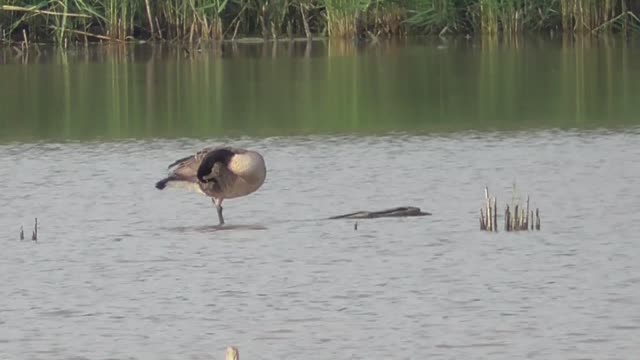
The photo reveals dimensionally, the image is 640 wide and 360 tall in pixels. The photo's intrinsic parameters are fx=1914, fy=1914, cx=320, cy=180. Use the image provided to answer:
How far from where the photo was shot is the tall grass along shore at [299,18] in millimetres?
24938

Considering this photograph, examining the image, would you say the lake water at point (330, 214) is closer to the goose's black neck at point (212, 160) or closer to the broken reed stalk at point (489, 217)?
the broken reed stalk at point (489, 217)

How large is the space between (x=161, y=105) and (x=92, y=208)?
7.23 meters

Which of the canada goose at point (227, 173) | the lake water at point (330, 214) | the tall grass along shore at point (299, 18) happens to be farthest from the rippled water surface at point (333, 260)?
the tall grass along shore at point (299, 18)

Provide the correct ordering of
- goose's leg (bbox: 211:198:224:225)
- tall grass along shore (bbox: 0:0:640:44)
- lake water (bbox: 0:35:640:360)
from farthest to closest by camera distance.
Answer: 1. tall grass along shore (bbox: 0:0:640:44)
2. goose's leg (bbox: 211:198:224:225)
3. lake water (bbox: 0:35:640:360)

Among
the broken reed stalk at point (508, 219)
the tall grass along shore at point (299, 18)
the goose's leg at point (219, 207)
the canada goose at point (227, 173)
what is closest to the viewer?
the broken reed stalk at point (508, 219)

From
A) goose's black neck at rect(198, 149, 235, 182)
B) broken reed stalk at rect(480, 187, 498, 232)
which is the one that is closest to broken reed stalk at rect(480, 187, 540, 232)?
broken reed stalk at rect(480, 187, 498, 232)

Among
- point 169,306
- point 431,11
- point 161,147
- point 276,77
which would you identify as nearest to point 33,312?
point 169,306

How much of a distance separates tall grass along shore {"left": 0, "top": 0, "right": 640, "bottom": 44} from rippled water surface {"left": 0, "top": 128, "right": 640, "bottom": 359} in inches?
379

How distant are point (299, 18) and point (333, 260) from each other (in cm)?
1612

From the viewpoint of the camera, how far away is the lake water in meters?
8.50

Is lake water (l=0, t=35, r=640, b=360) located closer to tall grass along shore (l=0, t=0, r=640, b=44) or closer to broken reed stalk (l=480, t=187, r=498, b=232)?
broken reed stalk (l=480, t=187, r=498, b=232)

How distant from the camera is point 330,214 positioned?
1195 cm

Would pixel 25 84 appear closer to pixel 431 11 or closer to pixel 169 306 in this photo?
pixel 431 11

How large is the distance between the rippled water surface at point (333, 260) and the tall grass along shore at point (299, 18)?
962cm
